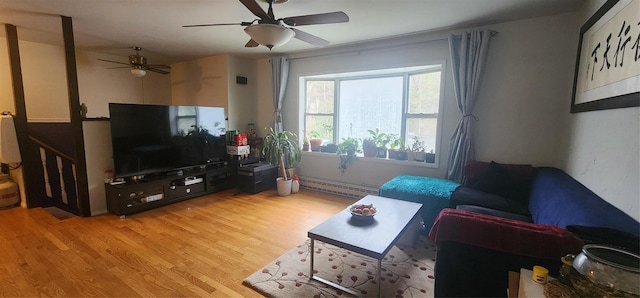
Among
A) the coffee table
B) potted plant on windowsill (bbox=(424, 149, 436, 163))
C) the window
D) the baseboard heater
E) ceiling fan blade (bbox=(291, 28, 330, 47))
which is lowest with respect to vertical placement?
the baseboard heater

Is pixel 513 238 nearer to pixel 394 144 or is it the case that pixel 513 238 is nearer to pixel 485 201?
pixel 485 201

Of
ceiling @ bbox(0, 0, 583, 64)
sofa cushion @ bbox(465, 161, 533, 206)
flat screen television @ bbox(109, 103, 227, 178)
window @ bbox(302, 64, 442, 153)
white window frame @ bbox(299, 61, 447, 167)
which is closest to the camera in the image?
ceiling @ bbox(0, 0, 583, 64)

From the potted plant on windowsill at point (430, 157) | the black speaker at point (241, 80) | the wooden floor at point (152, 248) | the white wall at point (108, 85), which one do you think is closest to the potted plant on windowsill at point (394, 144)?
the potted plant on windowsill at point (430, 157)

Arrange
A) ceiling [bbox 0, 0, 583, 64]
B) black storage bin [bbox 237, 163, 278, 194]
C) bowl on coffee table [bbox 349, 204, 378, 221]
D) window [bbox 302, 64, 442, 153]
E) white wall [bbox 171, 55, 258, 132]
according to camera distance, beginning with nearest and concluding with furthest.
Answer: bowl on coffee table [bbox 349, 204, 378, 221]
ceiling [bbox 0, 0, 583, 64]
window [bbox 302, 64, 442, 153]
black storage bin [bbox 237, 163, 278, 194]
white wall [bbox 171, 55, 258, 132]

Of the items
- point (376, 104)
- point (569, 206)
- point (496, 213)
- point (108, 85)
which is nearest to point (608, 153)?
point (569, 206)

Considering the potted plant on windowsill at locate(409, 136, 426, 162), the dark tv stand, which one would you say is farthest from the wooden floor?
the potted plant on windowsill at locate(409, 136, 426, 162)

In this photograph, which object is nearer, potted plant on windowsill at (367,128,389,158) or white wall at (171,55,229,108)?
potted plant on windowsill at (367,128,389,158)

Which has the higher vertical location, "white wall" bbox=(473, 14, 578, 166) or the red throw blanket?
"white wall" bbox=(473, 14, 578, 166)

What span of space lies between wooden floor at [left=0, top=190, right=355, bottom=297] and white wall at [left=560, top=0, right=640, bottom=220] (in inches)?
91.4

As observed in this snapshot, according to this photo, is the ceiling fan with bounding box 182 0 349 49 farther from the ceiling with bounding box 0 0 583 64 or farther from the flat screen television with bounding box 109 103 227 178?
the flat screen television with bounding box 109 103 227 178

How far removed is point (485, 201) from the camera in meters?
2.55

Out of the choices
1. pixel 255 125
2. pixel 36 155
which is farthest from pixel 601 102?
pixel 36 155

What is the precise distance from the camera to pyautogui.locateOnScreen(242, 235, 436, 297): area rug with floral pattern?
76.2 inches

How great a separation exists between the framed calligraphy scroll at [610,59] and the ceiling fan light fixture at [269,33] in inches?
82.3
